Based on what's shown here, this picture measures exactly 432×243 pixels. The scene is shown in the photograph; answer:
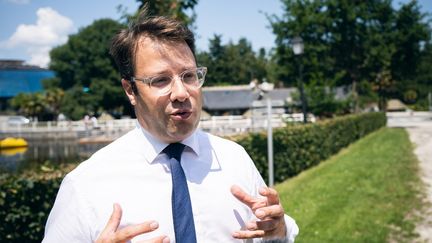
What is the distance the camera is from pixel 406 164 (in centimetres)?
1303

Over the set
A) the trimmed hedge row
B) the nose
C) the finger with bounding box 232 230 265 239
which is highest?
the nose

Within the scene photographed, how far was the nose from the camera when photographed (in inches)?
79.2

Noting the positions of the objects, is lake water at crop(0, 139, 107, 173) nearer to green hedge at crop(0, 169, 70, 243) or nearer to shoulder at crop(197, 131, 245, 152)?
green hedge at crop(0, 169, 70, 243)

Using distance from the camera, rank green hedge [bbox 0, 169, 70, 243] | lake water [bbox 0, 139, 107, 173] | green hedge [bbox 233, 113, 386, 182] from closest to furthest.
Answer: green hedge [bbox 0, 169, 70, 243], green hedge [bbox 233, 113, 386, 182], lake water [bbox 0, 139, 107, 173]

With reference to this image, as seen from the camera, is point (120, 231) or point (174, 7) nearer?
point (120, 231)

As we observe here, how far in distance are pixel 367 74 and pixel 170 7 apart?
28443 mm

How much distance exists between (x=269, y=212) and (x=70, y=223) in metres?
0.90

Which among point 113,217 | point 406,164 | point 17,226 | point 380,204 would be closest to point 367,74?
point 406,164

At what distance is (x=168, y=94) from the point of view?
6.69 ft

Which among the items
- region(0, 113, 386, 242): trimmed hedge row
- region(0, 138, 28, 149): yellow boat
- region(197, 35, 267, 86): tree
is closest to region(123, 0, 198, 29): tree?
region(0, 113, 386, 242): trimmed hedge row

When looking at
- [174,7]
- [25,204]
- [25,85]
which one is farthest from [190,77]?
[25,85]

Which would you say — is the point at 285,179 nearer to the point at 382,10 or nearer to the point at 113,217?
the point at 113,217

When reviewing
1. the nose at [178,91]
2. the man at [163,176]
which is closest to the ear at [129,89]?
the man at [163,176]

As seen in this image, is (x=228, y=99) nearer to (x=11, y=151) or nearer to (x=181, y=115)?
(x=11, y=151)
